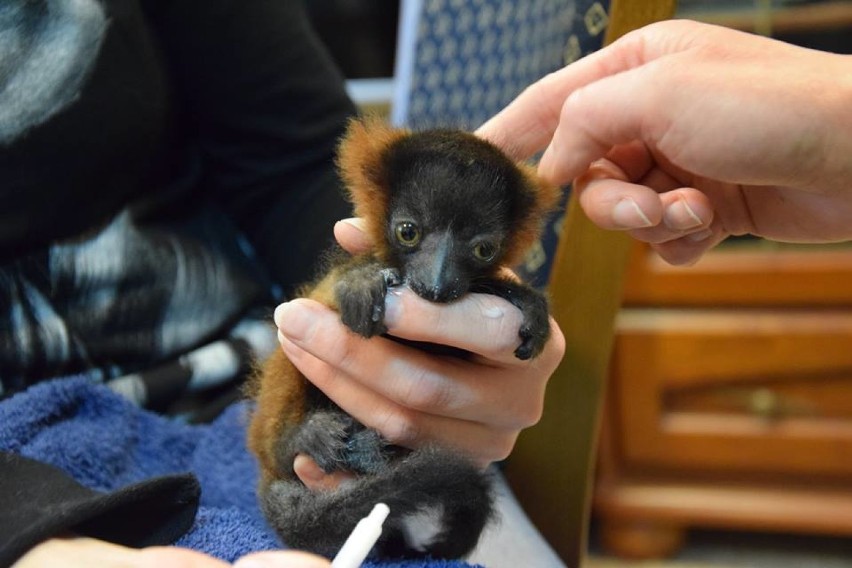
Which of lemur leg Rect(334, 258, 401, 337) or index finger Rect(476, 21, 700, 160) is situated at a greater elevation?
index finger Rect(476, 21, 700, 160)

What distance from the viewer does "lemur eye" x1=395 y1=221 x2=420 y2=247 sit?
2.46 ft

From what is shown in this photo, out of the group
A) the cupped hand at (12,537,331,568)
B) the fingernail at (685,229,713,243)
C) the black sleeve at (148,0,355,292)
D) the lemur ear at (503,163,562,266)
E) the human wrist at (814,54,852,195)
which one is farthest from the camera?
the black sleeve at (148,0,355,292)

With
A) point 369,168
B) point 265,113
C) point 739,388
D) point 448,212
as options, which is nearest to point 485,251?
point 448,212

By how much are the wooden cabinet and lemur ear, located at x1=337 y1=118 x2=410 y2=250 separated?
40.5 inches

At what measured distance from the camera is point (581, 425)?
38.9 inches

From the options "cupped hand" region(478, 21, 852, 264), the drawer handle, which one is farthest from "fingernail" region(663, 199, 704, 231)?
the drawer handle

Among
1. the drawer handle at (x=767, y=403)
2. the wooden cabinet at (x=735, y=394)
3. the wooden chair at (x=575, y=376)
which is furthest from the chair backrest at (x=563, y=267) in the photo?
the drawer handle at (x=767, y=403)

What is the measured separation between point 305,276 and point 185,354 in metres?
0.22

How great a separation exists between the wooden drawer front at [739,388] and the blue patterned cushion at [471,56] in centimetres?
74

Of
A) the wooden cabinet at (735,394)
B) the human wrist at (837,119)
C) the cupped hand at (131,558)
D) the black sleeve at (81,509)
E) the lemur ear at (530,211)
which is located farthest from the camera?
the wooden cabinet at (735,394)

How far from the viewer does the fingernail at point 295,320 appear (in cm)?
75

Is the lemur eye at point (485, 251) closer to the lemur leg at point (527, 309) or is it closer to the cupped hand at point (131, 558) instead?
the lemur leg at point (527, 309)

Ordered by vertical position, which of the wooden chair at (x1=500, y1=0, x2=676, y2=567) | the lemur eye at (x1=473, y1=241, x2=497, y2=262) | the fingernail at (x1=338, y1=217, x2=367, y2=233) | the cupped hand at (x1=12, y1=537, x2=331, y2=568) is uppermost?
the lemur eye at (x1=473, y1=241, x2=497, y2=262)

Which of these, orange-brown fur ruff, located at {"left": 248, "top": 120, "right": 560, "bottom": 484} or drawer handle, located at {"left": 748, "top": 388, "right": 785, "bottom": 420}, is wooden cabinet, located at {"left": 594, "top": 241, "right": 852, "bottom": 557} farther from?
orange-brown fur ruff, located at {"left": 248, "top": 120, "right": 560, "bottom": 484}
